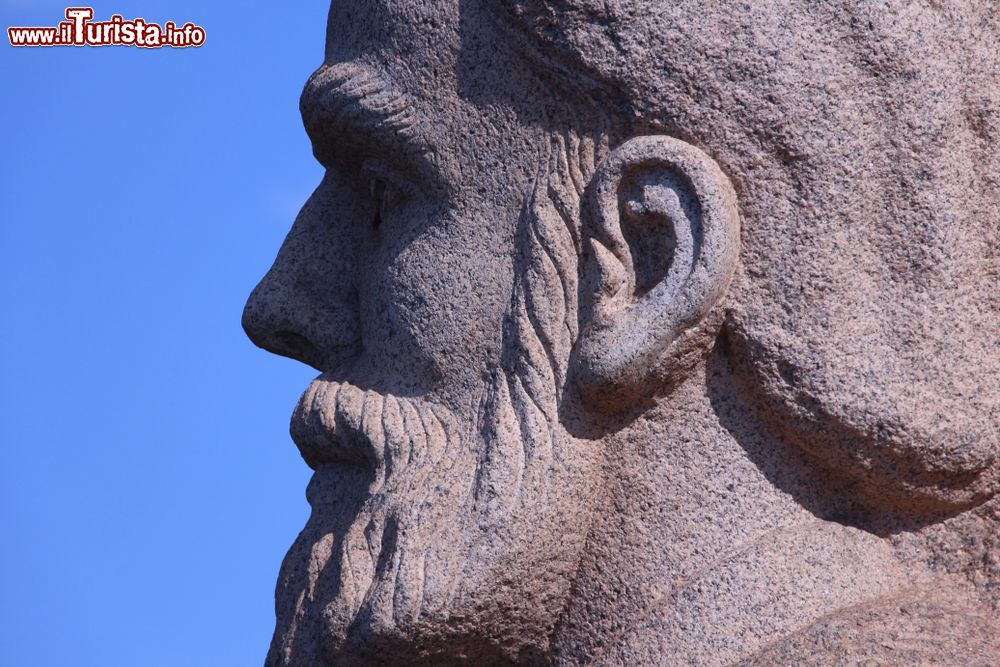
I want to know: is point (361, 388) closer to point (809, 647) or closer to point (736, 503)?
point (736, 503)

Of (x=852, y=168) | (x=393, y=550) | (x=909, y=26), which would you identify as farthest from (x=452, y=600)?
(x=909, y=26)

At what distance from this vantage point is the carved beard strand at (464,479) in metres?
2.88

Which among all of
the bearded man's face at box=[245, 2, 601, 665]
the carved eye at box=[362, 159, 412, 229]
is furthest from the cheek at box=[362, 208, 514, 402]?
the carved eye at box=[362, 159, 412, 229]

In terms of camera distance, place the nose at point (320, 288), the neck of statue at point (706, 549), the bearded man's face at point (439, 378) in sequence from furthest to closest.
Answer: the nose at point (320, 288) < the bearded man's face at point (439, 378) < the neck of statue at point (706, 549)

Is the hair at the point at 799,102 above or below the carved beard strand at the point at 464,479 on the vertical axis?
above

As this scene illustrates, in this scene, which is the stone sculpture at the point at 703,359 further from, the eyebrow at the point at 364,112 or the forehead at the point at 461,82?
the eyebrow at the point at 364,112

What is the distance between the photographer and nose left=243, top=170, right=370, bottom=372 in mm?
3400

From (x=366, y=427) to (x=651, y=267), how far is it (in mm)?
652

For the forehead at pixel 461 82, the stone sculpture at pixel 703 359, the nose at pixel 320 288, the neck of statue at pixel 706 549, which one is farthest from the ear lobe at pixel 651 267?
the nose at pixel 320 288

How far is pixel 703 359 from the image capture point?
9.66 feet

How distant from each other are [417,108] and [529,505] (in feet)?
2.71

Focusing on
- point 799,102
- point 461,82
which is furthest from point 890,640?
point 461,82

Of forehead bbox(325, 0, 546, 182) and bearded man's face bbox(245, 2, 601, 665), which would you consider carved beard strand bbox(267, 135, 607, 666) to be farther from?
forehead bbox(325, 0, 546, 182)

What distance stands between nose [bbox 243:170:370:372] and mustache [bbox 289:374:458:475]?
0.12 metres
